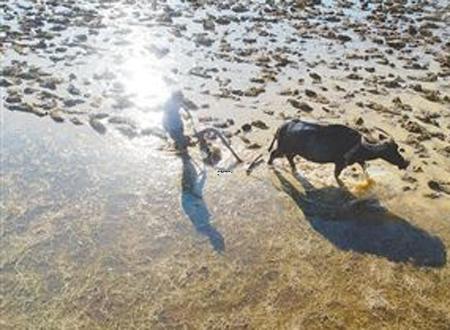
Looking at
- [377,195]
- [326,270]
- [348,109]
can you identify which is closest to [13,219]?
[326,270]

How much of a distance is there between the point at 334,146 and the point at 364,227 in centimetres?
150

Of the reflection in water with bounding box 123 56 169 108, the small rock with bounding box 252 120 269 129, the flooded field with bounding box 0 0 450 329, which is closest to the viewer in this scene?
the flooded field with bounding box 0 0 450 329

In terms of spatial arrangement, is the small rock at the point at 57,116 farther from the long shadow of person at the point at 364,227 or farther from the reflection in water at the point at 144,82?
the long shadow of person at the point at 364,227

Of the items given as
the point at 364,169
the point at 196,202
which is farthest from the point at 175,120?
the point at 364,169

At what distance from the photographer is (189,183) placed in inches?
457

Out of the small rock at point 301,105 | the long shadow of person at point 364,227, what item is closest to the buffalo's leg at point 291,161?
the long shadow of person at point 364,227

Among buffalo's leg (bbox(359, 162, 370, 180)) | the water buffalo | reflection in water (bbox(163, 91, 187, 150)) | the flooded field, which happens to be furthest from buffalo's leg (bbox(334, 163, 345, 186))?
reflection in water (bbox(163, 91, 187, 150))

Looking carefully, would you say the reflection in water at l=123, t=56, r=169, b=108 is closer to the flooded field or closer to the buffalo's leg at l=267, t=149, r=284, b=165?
the flooded field

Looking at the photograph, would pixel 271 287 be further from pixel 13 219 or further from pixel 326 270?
pixel 13 219

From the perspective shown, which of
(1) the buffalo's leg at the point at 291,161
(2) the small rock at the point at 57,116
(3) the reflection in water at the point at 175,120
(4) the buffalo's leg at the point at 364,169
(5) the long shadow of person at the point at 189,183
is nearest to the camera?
(5) the long shadow of person at the point at 189,183

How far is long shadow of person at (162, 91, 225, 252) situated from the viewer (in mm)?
10328

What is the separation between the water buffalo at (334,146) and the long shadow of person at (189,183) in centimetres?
156

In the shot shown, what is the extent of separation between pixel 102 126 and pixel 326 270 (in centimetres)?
576

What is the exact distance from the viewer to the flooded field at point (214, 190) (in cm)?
896
